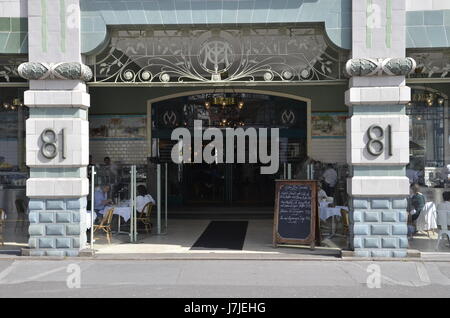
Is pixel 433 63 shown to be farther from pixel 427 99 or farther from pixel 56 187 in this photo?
pixel 56 187

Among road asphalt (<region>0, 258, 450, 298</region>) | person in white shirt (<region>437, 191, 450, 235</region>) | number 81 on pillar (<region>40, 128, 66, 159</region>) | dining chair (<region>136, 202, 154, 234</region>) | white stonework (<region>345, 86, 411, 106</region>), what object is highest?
white stonework (<region>345, 86, 411, 106</region>)

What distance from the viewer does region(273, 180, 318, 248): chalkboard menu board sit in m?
11.4

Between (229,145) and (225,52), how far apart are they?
8.87m

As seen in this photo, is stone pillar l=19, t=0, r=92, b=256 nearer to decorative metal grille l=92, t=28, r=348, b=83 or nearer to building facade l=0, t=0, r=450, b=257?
building facade l=0, t=0, r=450, b=257

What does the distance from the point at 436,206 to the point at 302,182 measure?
2.87 m

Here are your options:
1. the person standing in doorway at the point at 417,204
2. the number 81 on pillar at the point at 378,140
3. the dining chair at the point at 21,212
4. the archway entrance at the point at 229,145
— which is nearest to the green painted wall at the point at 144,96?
the archway entrance at the point at 229,145

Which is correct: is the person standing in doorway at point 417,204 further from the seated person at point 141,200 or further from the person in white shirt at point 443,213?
the seated person at point 141,200

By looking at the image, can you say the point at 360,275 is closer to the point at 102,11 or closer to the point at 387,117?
the point at 387,117

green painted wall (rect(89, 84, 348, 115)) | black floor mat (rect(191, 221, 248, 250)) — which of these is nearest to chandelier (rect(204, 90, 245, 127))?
green painted wall (rect(89, 84, 348, 115))

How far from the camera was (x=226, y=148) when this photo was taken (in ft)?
64.6

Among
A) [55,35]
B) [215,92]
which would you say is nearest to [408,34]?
[55,35]

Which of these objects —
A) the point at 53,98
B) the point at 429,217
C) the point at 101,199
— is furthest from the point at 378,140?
the point at 101,199

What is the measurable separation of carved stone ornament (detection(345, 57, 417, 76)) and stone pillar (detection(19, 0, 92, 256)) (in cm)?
486

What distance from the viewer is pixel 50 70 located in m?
10.2
